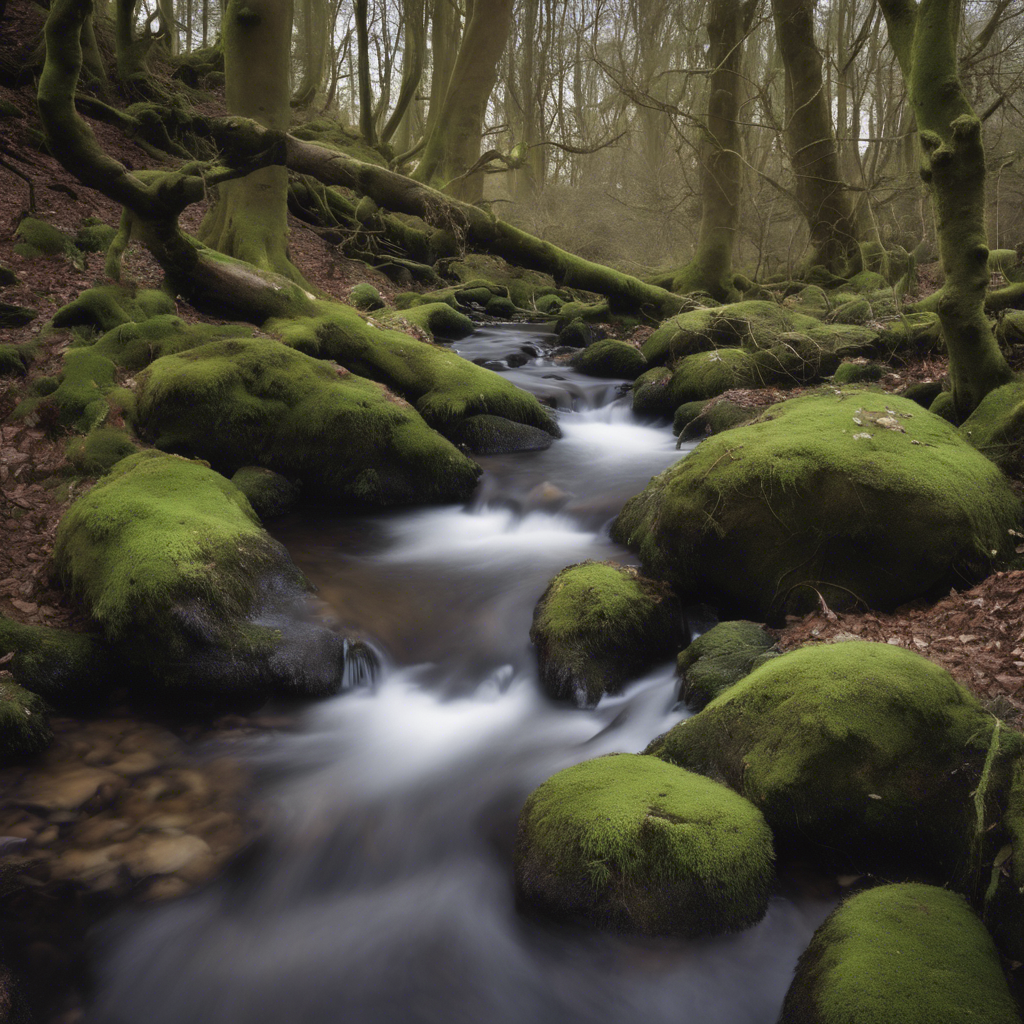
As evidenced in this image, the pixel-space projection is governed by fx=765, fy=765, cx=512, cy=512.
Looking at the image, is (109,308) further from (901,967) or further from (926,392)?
(901,967)

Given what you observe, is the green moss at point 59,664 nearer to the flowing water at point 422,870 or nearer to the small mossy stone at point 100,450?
the flowing water at point 422,870

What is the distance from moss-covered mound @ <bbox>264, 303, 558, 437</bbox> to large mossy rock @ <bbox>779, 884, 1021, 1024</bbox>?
7.00m

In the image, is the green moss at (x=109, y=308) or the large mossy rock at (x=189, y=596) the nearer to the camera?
the large mossy rock at (x=189, y=596)

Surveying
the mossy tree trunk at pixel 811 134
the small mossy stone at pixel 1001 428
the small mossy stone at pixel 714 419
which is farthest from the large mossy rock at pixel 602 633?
the mossy tree trunk at pixel 811 134

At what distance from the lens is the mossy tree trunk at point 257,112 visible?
32.6 ft

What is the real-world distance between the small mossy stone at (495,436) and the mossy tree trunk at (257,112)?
3.59 m

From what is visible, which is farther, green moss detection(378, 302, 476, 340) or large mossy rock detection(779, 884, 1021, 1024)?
green moss detection(378, 302, 476, 340)

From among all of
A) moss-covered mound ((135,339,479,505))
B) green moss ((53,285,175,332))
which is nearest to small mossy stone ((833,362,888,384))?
moss-covered mound ((135,339,479,505))

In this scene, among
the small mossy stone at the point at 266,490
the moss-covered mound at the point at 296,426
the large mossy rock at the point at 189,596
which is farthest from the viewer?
the moss-covered mound at the point at 296,426

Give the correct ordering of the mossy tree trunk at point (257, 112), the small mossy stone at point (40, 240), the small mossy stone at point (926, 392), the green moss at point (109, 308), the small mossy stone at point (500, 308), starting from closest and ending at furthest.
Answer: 1. the small mossy stone at point (926, 392)
2. the green moss at point (109, 308)
3. the small mossy stone at point (40, 240)
4. the mossy tree trunk at point (257, 112)
5. the small mossy stone at point (500, 308)

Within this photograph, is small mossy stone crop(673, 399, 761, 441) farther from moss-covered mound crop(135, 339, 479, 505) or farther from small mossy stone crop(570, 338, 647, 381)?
moss-covered mound crop(135, 339, 479, 505)

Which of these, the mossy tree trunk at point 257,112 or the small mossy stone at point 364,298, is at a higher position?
the mossy tree trunk at point 257,112

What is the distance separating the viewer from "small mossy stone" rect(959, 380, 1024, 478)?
5812 millimetres

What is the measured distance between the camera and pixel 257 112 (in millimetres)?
10117
